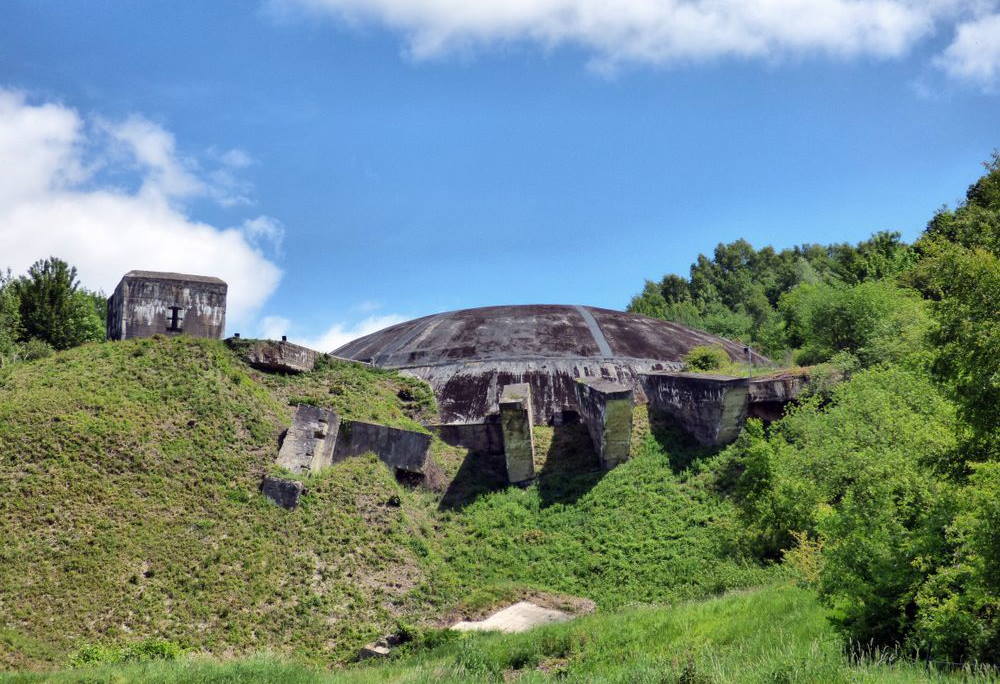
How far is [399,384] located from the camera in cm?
3066

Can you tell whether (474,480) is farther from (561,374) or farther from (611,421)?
(561,374)

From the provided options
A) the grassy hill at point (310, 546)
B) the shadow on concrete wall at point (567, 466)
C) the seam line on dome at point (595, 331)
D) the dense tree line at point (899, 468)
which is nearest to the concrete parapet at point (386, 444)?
the grassy hill at point (310, 546)

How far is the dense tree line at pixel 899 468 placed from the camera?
11.3 m

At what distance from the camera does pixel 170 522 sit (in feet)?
65.9

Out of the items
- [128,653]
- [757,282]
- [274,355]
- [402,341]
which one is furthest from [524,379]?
[757,282]

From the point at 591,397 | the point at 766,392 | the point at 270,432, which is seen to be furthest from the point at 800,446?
the point at 270,432

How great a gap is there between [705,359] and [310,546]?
55.5 feet

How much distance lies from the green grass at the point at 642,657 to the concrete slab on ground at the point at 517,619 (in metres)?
1.22

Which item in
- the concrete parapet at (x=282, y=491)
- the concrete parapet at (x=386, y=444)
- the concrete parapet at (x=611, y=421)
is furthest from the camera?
the concrete parapet at (x=611, y=421)

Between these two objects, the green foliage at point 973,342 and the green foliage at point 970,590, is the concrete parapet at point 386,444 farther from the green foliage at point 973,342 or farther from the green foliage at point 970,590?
the green foliage at point 970,590

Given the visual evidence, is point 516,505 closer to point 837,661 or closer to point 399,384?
point 399,384

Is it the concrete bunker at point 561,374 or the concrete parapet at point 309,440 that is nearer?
the concrete parapet at point 309,440

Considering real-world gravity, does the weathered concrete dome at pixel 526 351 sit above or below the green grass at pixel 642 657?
above

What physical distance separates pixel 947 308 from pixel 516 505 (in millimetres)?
14720
